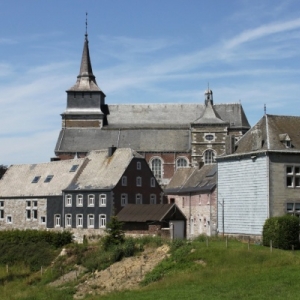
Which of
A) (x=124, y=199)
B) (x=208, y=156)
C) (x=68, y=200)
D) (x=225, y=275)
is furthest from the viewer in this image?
(x=208, y=156)

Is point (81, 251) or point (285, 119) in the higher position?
point (285, 119)

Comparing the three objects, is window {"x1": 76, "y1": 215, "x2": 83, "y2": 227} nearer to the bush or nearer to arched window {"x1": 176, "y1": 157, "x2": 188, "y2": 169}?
the bush

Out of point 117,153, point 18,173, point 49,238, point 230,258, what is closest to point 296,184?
point 230,258

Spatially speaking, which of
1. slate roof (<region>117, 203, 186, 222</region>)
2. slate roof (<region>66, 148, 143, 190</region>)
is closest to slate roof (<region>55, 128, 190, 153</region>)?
slate roof (<region>66, 148, 143, 190</region>)

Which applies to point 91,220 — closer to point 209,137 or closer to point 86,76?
point 209,137

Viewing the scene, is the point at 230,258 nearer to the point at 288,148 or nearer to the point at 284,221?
the point at 284,221

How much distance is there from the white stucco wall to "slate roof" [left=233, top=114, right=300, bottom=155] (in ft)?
2.59

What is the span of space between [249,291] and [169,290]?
3673 mm

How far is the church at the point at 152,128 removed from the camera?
8325 centimetres

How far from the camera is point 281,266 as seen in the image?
28.2m

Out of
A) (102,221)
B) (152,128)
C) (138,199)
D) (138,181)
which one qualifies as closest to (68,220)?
(102,221)

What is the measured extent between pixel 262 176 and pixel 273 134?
8.85ft

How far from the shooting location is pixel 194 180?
5497cm

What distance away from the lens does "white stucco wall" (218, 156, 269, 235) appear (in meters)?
37.9
